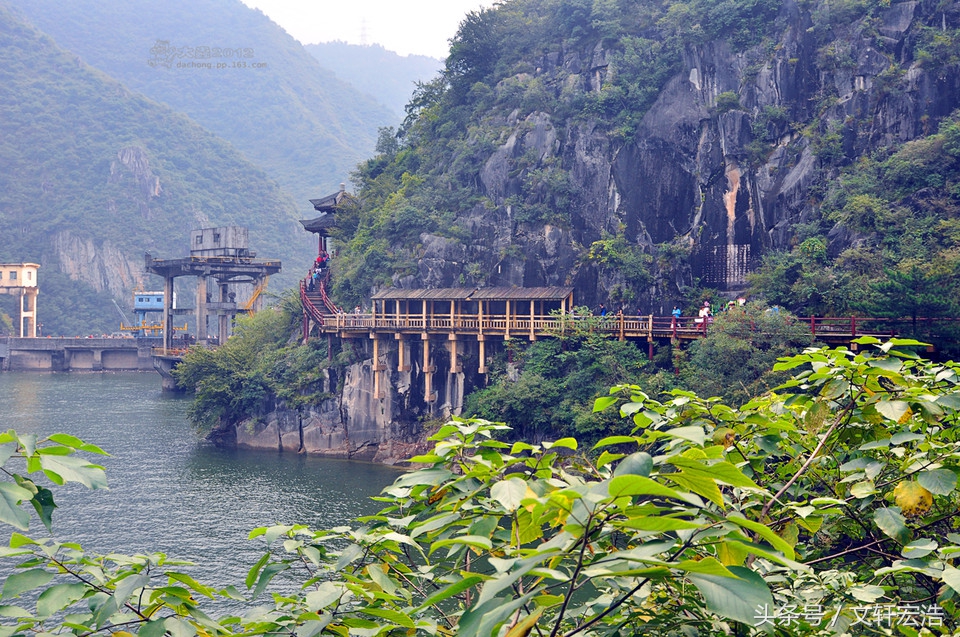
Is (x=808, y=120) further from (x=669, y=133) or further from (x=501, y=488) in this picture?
(x=501, y=488)

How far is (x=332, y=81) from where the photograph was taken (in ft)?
575

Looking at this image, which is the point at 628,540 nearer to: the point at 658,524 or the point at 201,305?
the point at 658,524

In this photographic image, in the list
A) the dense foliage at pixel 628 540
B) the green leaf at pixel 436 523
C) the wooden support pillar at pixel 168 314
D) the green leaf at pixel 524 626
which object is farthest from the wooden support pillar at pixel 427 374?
the wooden support pillar at pixel 168 314

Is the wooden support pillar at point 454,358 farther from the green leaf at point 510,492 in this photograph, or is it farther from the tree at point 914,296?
the green leaf at point 510,492

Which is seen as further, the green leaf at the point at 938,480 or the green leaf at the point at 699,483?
the green leaf at the point at 938,480

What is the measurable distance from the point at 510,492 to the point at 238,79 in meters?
167

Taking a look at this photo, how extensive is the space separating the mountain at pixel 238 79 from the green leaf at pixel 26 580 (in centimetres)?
12257

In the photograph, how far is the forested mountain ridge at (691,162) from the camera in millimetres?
24344

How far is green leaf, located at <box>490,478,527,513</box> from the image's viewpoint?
8.52 ft

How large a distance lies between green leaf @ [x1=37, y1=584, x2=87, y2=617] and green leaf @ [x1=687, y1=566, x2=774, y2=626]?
196 cm

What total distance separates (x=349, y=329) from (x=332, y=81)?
509 feet

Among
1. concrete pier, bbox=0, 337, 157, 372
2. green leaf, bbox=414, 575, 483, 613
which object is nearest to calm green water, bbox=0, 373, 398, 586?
green leaf, bbox=414, 575, 483, 613

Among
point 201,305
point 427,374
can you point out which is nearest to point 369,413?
point 427,374

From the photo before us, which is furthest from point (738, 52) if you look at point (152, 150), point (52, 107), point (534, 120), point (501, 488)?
point (52, 107)
